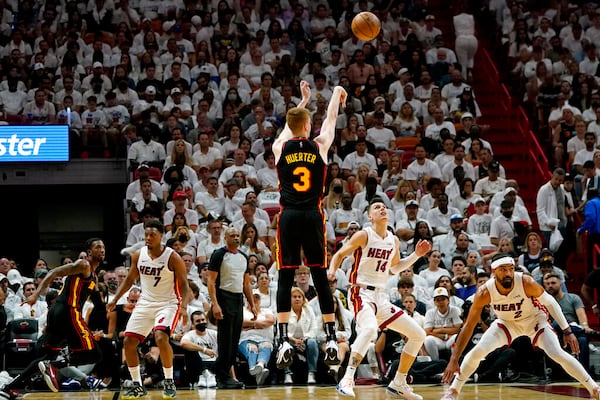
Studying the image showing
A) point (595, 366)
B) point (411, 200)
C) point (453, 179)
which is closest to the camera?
point (595, 366)

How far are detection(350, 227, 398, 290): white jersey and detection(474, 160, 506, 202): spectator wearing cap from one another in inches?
298

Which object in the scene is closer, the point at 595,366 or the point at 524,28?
the point at 595,366

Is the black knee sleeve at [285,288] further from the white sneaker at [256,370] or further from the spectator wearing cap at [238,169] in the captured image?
the spectator wearing cap at [238,169]

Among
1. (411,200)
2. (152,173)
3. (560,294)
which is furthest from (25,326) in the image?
(560,294)

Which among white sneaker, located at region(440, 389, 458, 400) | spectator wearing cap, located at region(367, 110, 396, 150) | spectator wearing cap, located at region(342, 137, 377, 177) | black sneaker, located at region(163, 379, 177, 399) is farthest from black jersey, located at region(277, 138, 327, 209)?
spectator wearing cap, located at region(367, 110, 396, 150)

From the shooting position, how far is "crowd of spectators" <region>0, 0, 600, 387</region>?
50.2 ft

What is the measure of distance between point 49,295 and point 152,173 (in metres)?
4.45

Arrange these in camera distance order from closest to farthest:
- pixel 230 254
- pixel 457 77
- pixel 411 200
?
1. pixel 230 254
2. pixel 411 200
3. pixel 457 77

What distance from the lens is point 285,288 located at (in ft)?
34.2

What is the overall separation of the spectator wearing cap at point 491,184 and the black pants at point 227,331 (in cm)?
651

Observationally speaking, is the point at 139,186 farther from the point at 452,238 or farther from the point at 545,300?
the point at 545,300

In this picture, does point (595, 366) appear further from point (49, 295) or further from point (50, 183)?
point (50, 183)

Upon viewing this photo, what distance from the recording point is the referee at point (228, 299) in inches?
543

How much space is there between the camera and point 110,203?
22.7 meters
